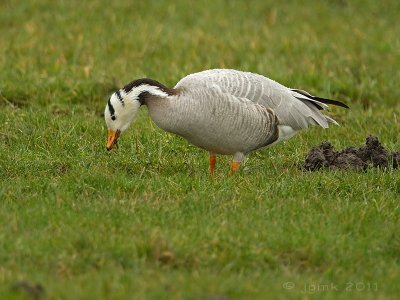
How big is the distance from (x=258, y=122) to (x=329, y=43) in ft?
22.1

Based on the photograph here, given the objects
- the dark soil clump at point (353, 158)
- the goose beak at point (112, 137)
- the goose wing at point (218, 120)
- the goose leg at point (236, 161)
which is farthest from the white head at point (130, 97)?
the dark soil clump at point (353, 158)

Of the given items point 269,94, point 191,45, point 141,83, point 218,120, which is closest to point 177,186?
point 218,120

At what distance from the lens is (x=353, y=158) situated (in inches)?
373

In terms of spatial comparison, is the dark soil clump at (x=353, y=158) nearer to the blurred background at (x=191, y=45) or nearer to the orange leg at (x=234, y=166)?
the orange leg at (x=234, y=166)

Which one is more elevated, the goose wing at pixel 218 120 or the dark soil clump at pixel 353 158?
the goose wing at pixel 218 120

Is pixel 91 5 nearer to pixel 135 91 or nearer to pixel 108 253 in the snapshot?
pixel 135 91

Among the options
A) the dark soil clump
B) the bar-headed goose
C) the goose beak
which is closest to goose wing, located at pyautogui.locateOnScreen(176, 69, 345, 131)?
the bar-headed goose

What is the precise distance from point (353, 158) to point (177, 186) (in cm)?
213

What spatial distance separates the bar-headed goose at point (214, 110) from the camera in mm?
8773

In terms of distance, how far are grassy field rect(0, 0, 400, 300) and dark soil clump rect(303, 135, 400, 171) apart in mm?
217

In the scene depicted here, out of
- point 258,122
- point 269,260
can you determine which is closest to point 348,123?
point 258,122

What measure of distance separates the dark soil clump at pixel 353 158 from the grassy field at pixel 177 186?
0.22 meters

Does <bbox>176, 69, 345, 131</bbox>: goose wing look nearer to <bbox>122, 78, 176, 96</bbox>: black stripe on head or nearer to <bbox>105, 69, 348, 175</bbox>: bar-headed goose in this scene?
<bbox>105, 69, 348, 175</bbox>: bar-headed goose

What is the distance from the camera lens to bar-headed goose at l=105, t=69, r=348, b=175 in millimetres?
8773
